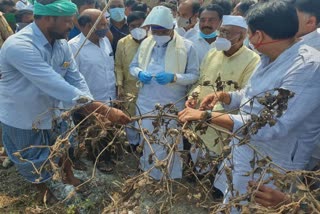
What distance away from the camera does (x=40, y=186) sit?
317 cm

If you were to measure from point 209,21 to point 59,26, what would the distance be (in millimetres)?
1719

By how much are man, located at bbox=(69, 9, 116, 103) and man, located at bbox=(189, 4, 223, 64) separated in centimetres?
97

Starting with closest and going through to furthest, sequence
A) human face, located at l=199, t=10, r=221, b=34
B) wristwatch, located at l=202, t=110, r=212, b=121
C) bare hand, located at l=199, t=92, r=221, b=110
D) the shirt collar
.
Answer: wristwatch, located at l=202, t=110, r=212, b=121, bare hand, located at l=199, t=92, r=221, b=110, the shirt collar, human face, located at l=199, t=10, r=221, b=34

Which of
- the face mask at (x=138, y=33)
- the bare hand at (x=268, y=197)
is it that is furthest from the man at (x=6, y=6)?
the bare hand at (x=268, y=197)

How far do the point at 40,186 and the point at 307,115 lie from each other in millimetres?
2320

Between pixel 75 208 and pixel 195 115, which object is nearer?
pixel 195 115

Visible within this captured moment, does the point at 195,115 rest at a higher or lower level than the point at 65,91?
higher

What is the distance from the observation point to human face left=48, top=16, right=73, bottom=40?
277 cm

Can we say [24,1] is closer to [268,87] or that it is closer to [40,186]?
[40,186]

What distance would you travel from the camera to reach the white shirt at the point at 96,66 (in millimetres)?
3645

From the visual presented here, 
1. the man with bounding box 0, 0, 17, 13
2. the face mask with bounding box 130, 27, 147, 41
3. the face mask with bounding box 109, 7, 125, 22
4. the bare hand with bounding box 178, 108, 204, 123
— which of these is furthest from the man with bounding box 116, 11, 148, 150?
the man with bounding box 0, 0, 17, 13

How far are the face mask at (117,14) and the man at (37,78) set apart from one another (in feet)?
6.19

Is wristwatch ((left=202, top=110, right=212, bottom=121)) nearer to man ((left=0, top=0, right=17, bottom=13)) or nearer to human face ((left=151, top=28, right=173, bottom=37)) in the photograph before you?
human face ((left=151, top=28, right=173, bottom=37))

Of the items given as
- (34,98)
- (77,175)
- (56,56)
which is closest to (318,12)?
(56,56)
